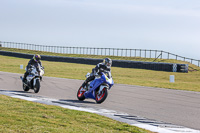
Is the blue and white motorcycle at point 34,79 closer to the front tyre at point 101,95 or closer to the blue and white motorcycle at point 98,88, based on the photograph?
the blue and white motorcycle at point 98,88

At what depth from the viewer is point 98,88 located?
41.3 ft


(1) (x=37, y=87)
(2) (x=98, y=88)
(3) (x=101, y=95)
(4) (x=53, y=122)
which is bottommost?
(4) (x=53, y=122)

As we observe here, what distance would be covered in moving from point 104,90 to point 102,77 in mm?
471

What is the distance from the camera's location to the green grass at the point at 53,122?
690 centimetres

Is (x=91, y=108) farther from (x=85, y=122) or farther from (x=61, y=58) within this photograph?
(x=61, y=58)

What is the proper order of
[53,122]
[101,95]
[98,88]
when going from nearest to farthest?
[53,122] → [101,95] → [98,88]

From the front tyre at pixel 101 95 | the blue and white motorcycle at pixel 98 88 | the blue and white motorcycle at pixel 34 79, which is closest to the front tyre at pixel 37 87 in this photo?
the blue and white motorcycle at pixel 34 79

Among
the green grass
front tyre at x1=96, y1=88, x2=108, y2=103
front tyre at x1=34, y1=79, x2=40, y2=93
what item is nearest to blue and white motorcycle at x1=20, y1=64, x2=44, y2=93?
front tyre at x1=34, y1=79, x2=40, y2=93

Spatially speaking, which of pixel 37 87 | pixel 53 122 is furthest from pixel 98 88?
pixel 53 122

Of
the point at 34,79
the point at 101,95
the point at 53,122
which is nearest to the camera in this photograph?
the point at 53,122

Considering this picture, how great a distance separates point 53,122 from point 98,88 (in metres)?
4.94

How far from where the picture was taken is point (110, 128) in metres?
7.67

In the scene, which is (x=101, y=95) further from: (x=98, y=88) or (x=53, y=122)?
(x=53, y=122)

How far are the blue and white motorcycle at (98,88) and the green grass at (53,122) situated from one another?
2.62 metres
